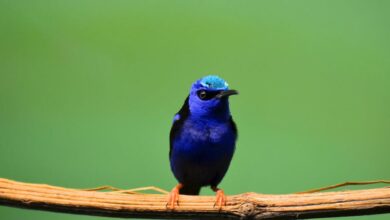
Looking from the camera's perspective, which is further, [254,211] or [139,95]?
[139,95]

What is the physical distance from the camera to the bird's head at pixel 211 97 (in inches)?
105

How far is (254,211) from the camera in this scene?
2035mm

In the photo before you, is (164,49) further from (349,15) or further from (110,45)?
(349,15)

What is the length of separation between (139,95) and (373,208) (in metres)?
2.19

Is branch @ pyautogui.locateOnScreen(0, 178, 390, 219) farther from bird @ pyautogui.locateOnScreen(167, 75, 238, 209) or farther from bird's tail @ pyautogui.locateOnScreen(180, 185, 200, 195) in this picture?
bird's tail @ pyautogui.locateOnScreen(180, 185, 200, 195)

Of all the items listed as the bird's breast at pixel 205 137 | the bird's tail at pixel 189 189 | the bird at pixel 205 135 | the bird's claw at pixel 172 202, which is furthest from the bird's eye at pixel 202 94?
A: the bird's claw at pixel 172 202

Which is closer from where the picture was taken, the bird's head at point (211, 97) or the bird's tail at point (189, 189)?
the bird's head at point (211, 97)

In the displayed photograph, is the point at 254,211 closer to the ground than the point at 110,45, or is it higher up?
closer to the ground

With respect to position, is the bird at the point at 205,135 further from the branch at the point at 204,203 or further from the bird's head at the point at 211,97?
the branch at the point at 204,203

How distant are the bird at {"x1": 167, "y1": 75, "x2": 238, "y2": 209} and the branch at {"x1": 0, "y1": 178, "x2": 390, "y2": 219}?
534 mm

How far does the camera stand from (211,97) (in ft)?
8.77

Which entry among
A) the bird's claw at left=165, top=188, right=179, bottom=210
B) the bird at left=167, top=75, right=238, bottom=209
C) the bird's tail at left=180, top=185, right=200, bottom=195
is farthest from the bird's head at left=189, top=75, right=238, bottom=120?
the bird's claw at left=165, top=188, right=179, bottom=210

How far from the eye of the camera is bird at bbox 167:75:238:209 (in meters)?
2.64

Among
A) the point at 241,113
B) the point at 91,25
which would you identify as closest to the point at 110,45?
the point at 91,25
